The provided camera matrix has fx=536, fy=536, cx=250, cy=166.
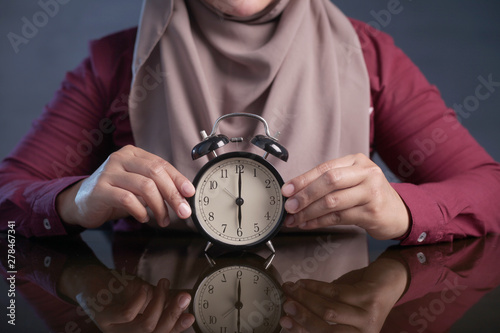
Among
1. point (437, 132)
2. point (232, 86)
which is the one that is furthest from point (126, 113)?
point (437, 132)

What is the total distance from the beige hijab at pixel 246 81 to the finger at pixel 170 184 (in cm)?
31

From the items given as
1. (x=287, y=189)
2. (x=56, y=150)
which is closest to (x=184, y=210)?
(x=287, y=189)

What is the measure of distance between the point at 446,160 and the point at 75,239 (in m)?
0.97

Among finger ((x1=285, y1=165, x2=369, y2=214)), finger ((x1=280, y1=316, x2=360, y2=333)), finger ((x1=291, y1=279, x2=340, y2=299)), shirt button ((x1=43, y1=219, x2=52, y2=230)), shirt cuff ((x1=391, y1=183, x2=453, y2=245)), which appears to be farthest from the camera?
shirt button ((x1=43, y1=219, x2=52, y2=230))

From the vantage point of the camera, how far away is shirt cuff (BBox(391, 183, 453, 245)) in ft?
3.76

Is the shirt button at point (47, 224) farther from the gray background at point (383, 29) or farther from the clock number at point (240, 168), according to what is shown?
the gray background at point (383, 29)

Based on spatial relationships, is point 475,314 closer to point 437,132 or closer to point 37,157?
point 437,132

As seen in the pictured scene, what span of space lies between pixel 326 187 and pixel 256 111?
0.50m

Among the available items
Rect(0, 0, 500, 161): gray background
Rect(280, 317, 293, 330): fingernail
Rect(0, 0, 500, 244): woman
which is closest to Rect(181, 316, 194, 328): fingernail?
Rect(280, 317, 293, 330): fingernail

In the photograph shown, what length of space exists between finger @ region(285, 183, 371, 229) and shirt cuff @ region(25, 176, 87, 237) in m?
0.52

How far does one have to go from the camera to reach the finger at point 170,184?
98cm

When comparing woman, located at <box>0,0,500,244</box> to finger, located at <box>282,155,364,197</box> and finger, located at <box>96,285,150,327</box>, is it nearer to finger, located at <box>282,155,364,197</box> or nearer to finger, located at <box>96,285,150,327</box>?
finger, located at <box>282,155,364,197</box>

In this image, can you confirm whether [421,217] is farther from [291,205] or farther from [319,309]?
[319,309]

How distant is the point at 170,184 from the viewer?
3.22 ft
